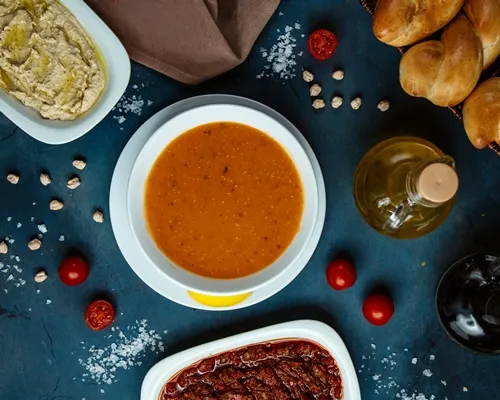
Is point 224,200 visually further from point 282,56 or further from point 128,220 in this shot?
point 282,56

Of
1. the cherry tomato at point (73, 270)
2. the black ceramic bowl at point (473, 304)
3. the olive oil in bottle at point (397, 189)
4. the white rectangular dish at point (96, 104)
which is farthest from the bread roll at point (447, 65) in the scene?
the cherry tomato at point (73, 270)

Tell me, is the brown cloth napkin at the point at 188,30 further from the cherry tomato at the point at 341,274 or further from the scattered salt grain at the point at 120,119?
the cherry tomato at the point at 341,274

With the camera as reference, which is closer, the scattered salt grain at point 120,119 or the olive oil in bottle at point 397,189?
the olive oil in bottle at point 397,189

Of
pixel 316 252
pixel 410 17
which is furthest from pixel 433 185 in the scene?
pixel 316 252

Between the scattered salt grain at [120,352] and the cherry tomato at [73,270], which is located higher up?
the cherry tomato at [73,270]

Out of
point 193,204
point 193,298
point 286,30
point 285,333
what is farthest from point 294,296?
point 286,30

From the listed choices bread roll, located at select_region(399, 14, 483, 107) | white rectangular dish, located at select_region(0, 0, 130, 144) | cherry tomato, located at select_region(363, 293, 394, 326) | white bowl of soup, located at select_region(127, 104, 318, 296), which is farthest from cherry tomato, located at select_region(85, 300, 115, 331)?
bread roll, located at select_region(399, 14, 483, 107)

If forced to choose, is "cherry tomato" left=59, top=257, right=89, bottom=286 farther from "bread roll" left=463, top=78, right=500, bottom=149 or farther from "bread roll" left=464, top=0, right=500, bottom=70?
"bread roll" left=464, top=0, right=500, bottom=70
